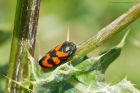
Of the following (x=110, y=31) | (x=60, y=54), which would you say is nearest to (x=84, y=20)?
(x=60, y=54)

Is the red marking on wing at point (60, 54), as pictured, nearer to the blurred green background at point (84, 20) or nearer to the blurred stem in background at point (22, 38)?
the blurred stem in background at point (22, 38)

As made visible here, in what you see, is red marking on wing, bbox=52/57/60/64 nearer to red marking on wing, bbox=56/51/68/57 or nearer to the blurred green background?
red marking on wing, bbox=56/51/68/57

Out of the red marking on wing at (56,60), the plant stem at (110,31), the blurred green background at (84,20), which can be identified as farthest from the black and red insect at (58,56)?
the blurred green background at (84,20)

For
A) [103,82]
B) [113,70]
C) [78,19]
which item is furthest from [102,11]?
[103,82]

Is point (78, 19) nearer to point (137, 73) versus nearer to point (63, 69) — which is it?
point (137, 73)

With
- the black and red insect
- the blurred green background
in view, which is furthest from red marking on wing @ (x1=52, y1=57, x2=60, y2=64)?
the blurred green background
